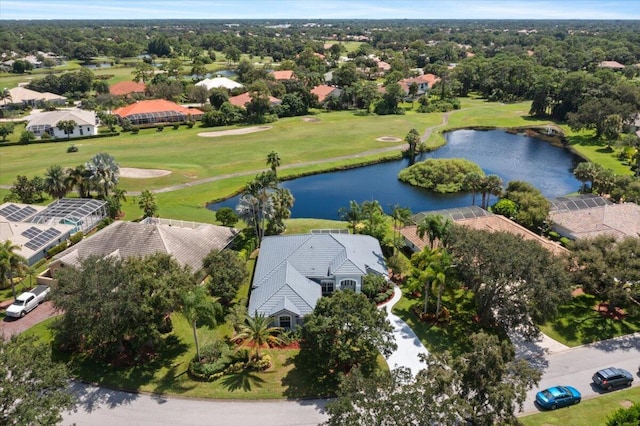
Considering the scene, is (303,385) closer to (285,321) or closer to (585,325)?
(285,321)

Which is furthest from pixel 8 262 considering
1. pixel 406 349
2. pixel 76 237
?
pixel 406 349

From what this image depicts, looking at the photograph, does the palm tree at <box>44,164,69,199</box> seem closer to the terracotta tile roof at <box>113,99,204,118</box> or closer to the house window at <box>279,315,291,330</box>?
the house window at <box>279,315,291,330</box>

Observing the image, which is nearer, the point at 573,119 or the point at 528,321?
the point at 528,321

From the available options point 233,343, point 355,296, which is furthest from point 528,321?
point 233,343

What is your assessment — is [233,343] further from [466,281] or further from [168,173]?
[168,173]

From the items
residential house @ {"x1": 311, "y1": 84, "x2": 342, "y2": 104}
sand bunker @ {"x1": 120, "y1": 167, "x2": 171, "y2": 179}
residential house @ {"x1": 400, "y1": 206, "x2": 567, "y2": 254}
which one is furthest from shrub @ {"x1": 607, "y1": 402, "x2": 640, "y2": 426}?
residential house @ {"x1": 311, "y1": 84, "x2": 342, "y2": 104}

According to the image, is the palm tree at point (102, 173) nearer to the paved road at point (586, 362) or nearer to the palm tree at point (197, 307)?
the palm tree at point (197, 307)
